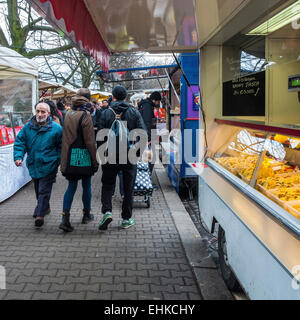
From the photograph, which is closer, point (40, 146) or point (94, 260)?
point (94, 260)

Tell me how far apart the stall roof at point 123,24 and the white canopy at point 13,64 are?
11.0 feet

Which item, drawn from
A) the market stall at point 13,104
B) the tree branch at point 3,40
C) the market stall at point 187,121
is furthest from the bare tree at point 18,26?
the market stall at point 187,121

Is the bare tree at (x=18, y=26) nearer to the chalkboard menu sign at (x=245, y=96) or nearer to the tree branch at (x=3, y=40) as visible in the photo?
the tree branch at (x=3, y=40)

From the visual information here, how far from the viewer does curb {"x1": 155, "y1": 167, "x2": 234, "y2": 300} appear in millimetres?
3588

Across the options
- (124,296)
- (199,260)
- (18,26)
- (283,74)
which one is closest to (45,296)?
(124,296)

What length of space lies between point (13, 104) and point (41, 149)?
6.40 m

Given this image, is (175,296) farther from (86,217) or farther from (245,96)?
(86,217)

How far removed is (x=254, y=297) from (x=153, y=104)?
5837mm

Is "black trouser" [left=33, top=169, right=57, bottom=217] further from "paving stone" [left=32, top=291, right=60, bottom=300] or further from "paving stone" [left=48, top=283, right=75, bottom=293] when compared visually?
"paving stone" [left=32, top=291, right=60, bottom=300]

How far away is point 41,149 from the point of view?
17.6 ft

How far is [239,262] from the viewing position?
3027 millimetres

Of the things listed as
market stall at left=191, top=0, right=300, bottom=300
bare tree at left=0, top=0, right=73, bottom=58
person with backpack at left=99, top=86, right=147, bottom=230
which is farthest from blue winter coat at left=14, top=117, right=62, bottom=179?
bare tree at left=0, top=0, right=73, bottom=58

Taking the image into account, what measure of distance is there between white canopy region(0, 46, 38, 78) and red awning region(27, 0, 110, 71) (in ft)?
12.3
